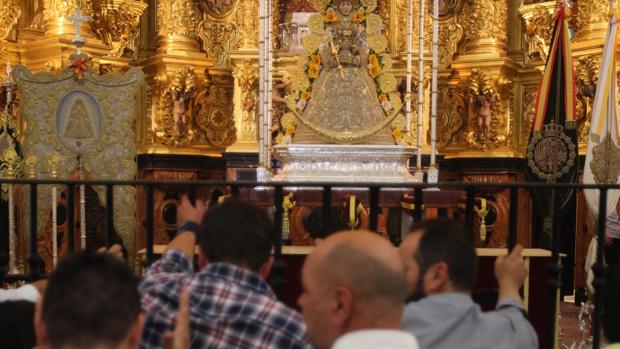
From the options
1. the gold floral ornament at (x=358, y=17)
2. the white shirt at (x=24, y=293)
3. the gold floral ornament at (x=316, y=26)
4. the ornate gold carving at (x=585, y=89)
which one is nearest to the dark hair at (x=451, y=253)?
the white shirt at (x=24, y=293)

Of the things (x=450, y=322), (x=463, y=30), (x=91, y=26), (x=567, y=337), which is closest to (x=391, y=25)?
(x=463, y=30)

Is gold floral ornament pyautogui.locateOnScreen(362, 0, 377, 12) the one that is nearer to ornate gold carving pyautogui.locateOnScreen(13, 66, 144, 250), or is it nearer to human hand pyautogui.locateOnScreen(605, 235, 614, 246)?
ornate gold carving pyautogui.locateOnScreen(13, 66, 144, 250)

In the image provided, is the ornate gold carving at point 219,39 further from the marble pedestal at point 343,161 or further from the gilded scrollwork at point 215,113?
the marble pedestal at point 343,161

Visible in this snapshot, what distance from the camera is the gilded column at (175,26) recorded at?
11.4 metres

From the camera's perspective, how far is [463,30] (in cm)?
1155

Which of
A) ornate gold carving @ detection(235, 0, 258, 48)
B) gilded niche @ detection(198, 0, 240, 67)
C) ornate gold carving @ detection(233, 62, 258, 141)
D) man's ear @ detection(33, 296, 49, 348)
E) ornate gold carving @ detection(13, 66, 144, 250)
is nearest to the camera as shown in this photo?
man's ear @ detection(33, 296, 49, 348)

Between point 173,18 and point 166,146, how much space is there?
1730 millimetres

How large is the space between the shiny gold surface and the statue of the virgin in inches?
92.1

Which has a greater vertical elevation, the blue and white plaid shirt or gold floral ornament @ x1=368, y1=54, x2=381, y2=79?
gold floral ornament @ x1=368, y1=54, x2=381, y2=79

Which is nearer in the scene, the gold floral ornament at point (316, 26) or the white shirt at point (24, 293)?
the white shirt at point (24, 293)

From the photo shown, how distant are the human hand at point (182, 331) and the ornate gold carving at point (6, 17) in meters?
8.15

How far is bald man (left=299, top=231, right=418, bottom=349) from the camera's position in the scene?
204cm

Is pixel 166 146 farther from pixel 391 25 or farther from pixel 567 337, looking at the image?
pixel 567 337

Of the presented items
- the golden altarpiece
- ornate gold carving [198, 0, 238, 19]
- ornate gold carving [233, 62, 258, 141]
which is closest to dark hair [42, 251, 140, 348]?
the golden altarpiece
